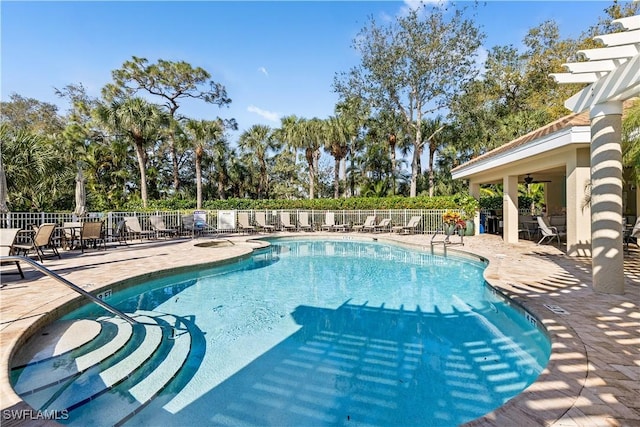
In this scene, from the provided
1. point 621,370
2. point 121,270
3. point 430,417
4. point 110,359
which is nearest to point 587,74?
point 621,370

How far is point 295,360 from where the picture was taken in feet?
12.0

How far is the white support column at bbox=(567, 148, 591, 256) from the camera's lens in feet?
26.3

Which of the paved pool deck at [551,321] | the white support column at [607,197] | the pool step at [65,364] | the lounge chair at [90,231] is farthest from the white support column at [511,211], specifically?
the lounge chair at [90,231]

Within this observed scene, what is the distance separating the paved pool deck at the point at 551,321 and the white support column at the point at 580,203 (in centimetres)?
47

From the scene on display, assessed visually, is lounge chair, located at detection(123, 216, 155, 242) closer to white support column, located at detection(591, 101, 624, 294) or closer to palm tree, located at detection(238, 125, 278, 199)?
white support column, located at detection(591, 101, 624, 294)

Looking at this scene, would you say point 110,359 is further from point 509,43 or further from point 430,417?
point 509,43

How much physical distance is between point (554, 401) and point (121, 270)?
24.6 ft

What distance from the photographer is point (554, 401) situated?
7.13 ft

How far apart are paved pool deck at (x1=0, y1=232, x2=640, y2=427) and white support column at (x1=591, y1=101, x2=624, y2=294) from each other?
1.10 feet

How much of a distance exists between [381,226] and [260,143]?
632 inches

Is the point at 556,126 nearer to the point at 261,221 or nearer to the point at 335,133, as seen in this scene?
the point at 261,221

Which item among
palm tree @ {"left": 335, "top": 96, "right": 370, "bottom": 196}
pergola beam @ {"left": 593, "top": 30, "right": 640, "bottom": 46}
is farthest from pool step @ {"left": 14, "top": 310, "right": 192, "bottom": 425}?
palm tree @ {"left": 335, "top": 96, "right": 370, "bottom": 196}

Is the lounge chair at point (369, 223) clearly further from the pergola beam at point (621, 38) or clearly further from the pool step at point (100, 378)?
the pool step at point (100, 378)

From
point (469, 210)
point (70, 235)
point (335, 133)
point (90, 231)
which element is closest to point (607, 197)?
point (469, 210)
